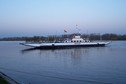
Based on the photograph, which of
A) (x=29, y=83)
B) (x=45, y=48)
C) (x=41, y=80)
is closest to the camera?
(x=29, y=83)

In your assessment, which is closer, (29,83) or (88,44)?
(29,83)

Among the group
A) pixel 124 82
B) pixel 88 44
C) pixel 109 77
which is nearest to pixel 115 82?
pixel 124 82

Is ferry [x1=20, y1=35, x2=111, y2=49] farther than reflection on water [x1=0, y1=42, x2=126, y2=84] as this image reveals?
Yes

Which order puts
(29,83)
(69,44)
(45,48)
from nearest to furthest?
(29,83), (45,48), (69,44)

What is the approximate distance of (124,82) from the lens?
19375 millimetres

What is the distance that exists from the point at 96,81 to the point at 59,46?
68.1 metres

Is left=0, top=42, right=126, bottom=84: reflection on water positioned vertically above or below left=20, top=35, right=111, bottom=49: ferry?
below

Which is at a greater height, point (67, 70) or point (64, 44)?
point (64, 44)

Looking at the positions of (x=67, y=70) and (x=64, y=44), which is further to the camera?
(x=64, y=44)

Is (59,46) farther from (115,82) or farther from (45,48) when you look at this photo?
(115,82)

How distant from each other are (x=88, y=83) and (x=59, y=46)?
6888 centimetres

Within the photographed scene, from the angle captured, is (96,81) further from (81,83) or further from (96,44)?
(96,44)

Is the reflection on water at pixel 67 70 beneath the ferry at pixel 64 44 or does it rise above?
beneath

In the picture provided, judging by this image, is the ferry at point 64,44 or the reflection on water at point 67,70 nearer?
the reflection on water at point 67,70
